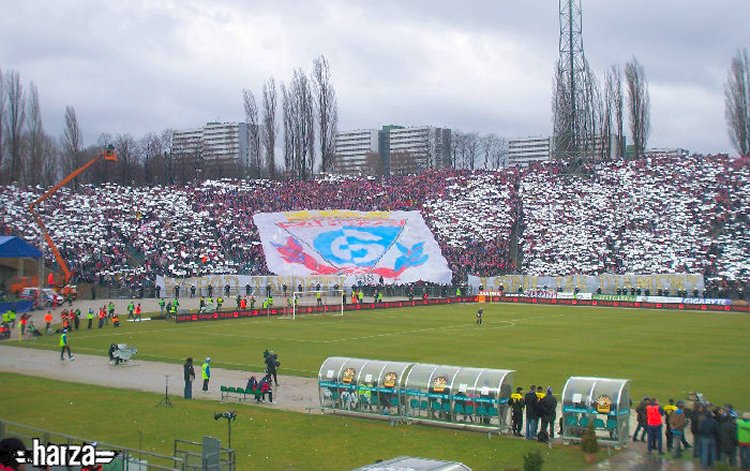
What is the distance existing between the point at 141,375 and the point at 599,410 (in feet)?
68.7

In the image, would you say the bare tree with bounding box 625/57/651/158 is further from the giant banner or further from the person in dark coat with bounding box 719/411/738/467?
the person in dark coat with bounding box 719/411/738/467

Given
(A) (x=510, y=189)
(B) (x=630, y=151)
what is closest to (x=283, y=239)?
(A) (x=510, y=189)

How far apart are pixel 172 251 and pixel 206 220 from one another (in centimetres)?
923

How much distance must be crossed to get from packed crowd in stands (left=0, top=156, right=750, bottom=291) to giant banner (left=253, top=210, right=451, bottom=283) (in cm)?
194

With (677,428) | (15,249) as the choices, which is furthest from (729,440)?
(15,249)

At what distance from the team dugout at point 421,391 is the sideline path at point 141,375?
2060 millimetres

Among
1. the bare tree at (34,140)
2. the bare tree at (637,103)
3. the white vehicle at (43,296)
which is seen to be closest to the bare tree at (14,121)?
the bare tree at (34,140)

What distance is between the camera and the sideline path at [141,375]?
100ft

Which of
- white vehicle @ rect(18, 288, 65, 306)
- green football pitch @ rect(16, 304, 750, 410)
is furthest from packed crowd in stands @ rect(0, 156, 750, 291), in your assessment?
green football pitch @ rect(16, 304, 750, 410)

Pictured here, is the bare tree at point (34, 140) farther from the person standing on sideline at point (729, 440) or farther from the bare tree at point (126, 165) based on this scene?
the person standing on sideline at point (729, 440)

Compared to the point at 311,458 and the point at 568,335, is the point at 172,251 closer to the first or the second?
the point at 568,335

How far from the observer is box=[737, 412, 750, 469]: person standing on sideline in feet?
63.9

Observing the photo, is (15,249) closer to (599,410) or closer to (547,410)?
(547,410)

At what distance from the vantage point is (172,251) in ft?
285
